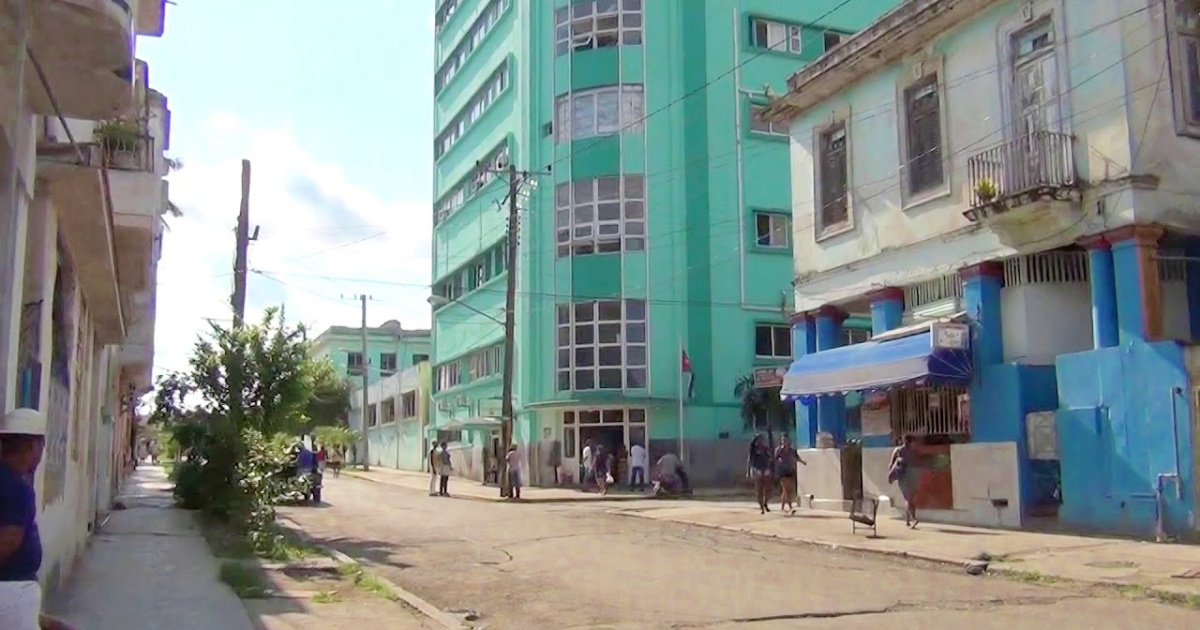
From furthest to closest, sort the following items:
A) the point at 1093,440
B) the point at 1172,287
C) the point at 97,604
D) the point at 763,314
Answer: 1. the point at 763,314
2. the point at 1172,287
3. the point at 1093,440
4. the point at 97,604

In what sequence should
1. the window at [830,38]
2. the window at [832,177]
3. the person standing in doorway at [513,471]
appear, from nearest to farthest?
the window at [832,177]
the person standing in doorway at [513,471]
the window at [830,38]

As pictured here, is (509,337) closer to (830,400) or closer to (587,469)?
(587,469)

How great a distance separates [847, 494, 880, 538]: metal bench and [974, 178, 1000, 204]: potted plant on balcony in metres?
5.34

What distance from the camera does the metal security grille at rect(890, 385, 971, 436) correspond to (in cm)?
2012

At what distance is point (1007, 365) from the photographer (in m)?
18.6

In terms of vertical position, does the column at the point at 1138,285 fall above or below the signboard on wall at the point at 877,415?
above

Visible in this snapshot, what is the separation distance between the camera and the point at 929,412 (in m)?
21.0

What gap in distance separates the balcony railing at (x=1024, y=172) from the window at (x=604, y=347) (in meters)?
18.4

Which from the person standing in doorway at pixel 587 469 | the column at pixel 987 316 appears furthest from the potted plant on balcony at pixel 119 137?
the person standing in doorway at pixel 587 469

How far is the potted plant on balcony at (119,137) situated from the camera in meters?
12.0

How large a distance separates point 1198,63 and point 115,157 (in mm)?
15733

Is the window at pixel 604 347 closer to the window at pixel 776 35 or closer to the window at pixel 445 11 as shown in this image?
the window at pixel 776 35

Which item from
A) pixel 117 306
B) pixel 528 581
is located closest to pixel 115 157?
pixel 117 306

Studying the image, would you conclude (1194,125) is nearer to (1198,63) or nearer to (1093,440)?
(1198,63)
